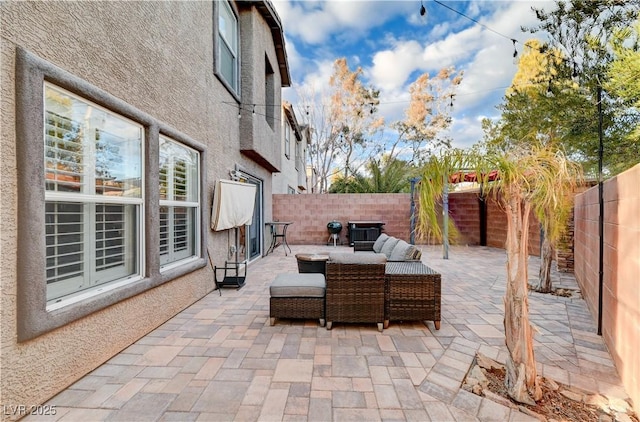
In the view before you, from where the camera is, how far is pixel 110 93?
2635 millimetres

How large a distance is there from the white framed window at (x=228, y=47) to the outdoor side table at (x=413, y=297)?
14.6ft

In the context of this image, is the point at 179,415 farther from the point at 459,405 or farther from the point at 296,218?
the point at 296,218

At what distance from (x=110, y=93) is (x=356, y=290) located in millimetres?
3143

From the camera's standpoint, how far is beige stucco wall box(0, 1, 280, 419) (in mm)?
1805

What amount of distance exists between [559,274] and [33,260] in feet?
26.9

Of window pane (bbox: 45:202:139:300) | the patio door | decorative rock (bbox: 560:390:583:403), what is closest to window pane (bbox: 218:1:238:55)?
the patio door

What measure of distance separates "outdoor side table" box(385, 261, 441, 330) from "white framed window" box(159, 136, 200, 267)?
289 centimetres

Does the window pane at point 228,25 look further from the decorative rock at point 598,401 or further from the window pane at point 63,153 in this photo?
the decorative rock at point 598,401

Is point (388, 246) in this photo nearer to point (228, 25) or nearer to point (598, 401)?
point (598, 401)

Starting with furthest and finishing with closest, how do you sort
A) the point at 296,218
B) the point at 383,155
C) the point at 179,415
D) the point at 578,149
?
1. the point at 383,155
2. the point at 296,218
3. the point at 578,149
4. the point at 179,415

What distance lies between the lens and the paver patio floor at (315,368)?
1.94 metres

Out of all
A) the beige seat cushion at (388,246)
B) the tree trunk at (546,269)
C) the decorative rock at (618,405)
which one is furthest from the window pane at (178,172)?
the tree trunk at (546,269)

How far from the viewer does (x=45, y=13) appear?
6.66ft

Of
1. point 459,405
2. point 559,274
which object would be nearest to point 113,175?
point 459,405
